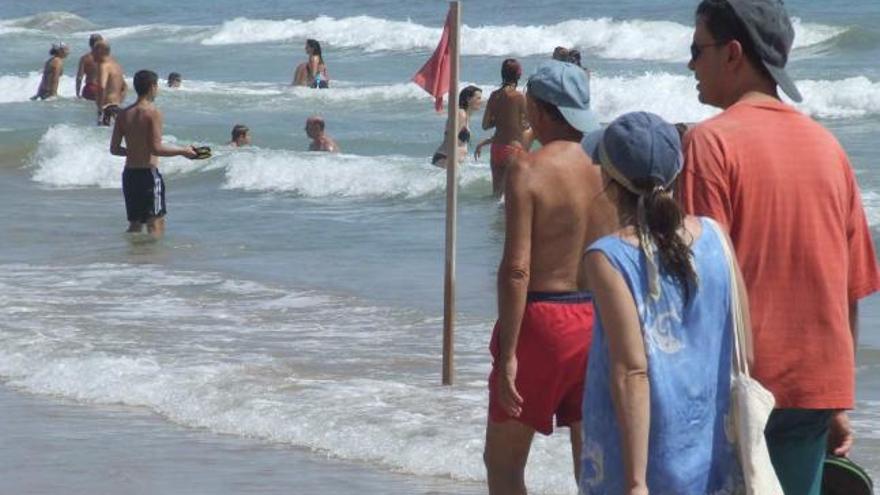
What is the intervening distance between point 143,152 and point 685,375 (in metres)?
10.6

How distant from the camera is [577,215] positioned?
15.9 feet

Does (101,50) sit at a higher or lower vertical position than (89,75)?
higher

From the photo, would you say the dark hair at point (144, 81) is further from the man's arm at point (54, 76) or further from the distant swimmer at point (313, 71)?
the man's arm at point (54, 76)

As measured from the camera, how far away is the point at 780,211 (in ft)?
11.7

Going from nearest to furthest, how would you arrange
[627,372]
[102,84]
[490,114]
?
[627,372], [490,114], [102,84]

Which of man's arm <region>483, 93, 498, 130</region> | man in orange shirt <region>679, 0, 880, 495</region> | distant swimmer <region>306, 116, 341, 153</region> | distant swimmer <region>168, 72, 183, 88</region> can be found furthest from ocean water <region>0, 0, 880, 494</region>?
man in orange shirt <region>679, 0, 880, 495</region>

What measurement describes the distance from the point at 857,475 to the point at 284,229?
39.7ft

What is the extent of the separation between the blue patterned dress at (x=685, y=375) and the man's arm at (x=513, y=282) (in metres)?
1.23

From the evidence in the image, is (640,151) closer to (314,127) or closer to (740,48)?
(740,48)

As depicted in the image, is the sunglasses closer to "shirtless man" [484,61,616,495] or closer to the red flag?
"shirtless man" [484,61,616,495]

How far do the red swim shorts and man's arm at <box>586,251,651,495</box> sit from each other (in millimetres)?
1329

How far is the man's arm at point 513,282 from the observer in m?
4.69

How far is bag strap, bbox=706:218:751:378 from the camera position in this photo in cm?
345

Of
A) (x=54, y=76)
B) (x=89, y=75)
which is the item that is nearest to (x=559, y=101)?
(x=89, y=75)
